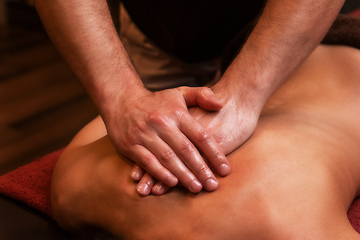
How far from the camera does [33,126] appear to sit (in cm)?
192

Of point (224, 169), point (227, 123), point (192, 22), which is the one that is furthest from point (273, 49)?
point (192, 22)

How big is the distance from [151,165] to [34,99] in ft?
5.69

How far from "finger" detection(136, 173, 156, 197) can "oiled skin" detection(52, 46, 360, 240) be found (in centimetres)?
2

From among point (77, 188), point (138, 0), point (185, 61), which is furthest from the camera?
point (185, 61)

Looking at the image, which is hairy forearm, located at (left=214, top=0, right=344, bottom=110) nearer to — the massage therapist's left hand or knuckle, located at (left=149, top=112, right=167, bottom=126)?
the massage therapist's left hand

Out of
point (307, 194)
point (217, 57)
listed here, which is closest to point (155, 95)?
point (307, 194)

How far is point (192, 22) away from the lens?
1481 millimetres

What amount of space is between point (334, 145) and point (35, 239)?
2.69 feet

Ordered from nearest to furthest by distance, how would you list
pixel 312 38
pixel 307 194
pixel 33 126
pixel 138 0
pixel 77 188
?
pixel 307 194 < pixel 77 188 < pixel 312 38 < pixel 138 0 < pixel 33 126

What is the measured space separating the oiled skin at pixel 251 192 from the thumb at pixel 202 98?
0.13 meters

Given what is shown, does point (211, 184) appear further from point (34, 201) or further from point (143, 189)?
point (34, 201)

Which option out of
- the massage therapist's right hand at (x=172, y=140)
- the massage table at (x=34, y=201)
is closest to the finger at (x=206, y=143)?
the massage therapist's right hand at (x=172, y=140)

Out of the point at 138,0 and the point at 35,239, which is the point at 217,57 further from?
the point at 35,239

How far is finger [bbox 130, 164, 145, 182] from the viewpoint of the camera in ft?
2.46
